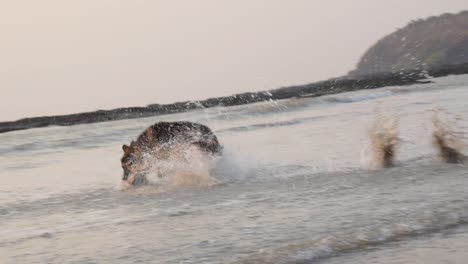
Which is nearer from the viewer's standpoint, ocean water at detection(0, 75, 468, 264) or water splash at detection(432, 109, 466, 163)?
ocean water at detection(0, 75, 468, 264)

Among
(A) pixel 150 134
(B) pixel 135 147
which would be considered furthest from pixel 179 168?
(B) pixel 135 147

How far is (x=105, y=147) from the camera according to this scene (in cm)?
1862

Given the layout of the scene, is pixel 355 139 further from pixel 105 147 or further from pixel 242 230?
pixel 242 230

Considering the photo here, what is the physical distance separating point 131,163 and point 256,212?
398cm

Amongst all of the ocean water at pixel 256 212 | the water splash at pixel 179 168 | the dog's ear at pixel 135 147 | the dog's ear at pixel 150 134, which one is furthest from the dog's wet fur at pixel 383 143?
the dog's ear at pixel 135 147

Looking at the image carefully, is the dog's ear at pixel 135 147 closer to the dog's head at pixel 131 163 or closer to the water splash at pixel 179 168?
the dog's head at pixel 131 163

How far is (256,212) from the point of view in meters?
6.93

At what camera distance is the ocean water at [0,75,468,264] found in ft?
17.9

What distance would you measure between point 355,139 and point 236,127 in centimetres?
888

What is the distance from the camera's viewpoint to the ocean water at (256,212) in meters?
5.45

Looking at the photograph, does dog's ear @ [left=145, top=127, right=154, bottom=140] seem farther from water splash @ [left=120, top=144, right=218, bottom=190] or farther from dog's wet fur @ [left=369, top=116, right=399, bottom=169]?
dog's wet fur @ [left=369, top=116, right=399, bottom=169]

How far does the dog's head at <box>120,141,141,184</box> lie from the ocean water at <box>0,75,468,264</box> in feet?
0.97

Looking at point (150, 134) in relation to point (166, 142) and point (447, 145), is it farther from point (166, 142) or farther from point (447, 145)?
point (447, 145)

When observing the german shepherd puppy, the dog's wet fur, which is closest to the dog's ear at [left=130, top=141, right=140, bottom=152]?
the german shepherd puppy
